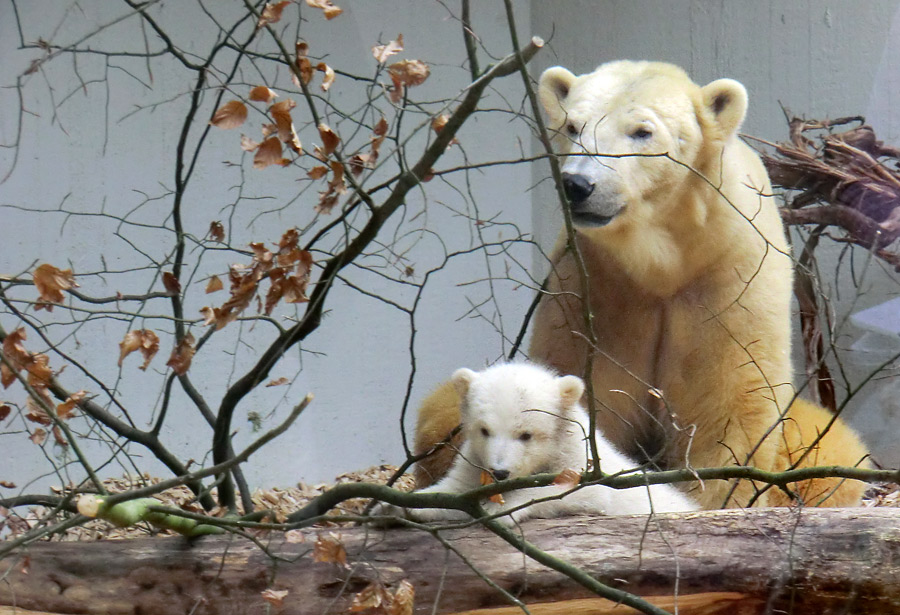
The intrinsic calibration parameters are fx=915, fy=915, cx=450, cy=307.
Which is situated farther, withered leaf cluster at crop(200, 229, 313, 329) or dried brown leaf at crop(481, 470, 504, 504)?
dried brown leaf at crop(481, 470, 504, 504)

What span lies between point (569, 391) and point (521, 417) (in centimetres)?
16

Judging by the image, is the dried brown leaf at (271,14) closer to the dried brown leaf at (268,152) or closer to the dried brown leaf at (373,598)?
the dried brown leaf at (268,152)

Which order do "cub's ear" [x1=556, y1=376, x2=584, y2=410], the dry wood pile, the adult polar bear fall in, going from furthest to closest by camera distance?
the dry wood pile → the adult polar bear → "cub's ear" [x1=556, y1=376, x2=584, y2=410]

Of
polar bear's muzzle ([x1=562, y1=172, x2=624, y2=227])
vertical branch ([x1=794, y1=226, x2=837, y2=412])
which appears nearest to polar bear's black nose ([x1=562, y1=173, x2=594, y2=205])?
polar bear's muzzle ([x1=562, y1=172, x2=624, y2=227])

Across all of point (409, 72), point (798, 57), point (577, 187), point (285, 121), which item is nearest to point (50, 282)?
point (285, 121)

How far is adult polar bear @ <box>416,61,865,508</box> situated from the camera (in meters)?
2.69

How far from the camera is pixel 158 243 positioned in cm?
392

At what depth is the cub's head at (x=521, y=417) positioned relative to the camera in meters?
2.38

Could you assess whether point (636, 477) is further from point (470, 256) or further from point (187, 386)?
point (470, 256)

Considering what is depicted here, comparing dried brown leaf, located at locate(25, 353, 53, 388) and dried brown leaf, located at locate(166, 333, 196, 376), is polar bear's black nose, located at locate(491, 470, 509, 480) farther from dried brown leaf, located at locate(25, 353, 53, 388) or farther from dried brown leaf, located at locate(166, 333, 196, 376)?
dried brown leaf, located at locate(25, 353, 53, 388)

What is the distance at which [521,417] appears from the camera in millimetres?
2387

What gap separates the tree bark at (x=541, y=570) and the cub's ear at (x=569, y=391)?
1.27 feet

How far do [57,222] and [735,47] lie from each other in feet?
9.84

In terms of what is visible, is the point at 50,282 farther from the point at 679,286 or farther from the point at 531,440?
the point at 679,286
